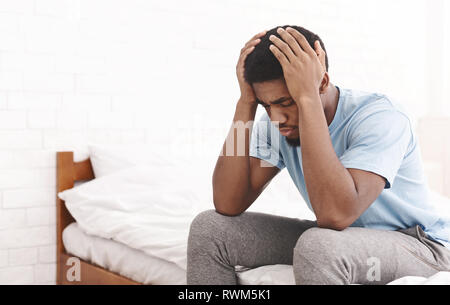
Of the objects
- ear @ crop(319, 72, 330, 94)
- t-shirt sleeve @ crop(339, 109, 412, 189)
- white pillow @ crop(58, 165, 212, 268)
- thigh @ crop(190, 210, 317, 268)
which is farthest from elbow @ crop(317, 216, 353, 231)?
white pillow @ crop(58, 165, 212, 268)

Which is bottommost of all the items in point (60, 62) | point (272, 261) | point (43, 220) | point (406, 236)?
point (43, 220)

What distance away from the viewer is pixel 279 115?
121 cm

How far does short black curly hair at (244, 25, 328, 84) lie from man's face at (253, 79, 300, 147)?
14 millimetres

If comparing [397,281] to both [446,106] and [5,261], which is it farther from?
[446,106]

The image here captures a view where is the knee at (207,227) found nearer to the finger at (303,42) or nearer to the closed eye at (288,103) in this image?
the closed eye at (288,103)

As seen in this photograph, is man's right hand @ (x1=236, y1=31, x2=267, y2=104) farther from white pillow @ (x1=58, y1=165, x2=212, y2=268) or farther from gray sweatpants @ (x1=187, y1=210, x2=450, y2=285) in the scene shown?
white pillow @ (x1=58, y1=165, x2=212, y2=268)

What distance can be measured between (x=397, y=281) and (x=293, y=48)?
51 centimetres

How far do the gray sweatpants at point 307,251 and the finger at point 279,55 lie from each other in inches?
13.6

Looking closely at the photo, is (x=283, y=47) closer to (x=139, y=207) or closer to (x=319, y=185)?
(x=319, y=185)

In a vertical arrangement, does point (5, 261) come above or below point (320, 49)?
below

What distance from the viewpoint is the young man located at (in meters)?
1.03

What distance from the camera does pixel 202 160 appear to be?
2.49m

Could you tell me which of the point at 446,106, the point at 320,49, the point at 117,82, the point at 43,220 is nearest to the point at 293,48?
the point at 320,49

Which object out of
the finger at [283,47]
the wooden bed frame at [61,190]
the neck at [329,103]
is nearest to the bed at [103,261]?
the wooden bed frame at [61,190]
